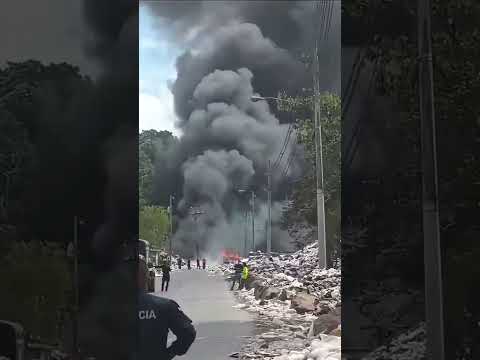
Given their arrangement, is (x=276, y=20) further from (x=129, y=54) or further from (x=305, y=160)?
(x=129, y=54)

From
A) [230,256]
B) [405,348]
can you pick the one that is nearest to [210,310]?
[230,256]

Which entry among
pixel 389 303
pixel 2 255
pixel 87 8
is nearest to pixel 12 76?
pixel 87 8

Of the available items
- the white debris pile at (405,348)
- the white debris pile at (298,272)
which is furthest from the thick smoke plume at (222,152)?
the white debris pile at (405,348)

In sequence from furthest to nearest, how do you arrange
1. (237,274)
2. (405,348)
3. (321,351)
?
(237,274)
(321,351)
(405,348)

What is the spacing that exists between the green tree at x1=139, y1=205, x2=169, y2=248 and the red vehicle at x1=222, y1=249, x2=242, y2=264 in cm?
68

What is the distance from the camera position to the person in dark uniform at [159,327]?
4.02 metres

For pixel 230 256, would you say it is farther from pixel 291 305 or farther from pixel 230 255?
pixel 291 305

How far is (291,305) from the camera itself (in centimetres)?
545

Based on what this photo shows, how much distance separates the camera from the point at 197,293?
524 centimetres

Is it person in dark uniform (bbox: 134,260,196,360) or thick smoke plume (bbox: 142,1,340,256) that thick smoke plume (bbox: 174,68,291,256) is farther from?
person in dark uniform (bbox: 134,260,196,360)

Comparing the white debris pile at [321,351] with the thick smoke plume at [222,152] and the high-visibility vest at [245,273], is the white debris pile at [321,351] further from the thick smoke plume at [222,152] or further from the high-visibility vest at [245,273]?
the thick smoke plume at [222,152]

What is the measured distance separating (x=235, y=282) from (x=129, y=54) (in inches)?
108

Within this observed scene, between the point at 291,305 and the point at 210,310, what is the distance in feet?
2.63

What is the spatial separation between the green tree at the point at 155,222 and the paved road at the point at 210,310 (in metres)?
0.37
